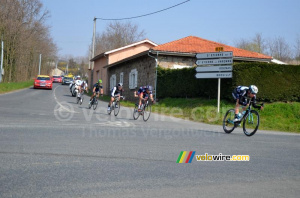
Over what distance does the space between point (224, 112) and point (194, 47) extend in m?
12.0

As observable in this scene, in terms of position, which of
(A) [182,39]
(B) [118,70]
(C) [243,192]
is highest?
(A) [182,39]

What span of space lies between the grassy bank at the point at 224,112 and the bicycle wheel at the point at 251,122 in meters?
5.43

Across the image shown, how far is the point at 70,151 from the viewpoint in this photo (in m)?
7.47

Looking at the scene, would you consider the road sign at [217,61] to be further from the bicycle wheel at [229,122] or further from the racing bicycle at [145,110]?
the bicycle wheel at [229,122]

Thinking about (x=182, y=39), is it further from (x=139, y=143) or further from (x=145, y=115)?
(x=139, y=143)

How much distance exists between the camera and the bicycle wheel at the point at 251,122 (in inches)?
442

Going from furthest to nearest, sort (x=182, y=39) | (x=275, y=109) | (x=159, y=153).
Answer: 1. (x=182, y=39)
2. (x=275, y=109)
3. (x=159, y=153)

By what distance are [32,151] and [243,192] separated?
13.8ft

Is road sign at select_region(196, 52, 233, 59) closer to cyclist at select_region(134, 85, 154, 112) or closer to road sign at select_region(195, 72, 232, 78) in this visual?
road sign at select_region(195, 72, 232, 78)

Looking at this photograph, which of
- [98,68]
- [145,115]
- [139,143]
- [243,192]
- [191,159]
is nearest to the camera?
[243,192]

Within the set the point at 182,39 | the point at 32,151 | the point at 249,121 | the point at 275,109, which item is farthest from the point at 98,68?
the point at 32,151

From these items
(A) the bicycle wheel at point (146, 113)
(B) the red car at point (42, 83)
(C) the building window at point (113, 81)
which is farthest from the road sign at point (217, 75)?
(B) the red car at point (42, 83)

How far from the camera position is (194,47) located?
30.7 meters

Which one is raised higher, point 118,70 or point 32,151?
point 118,70
